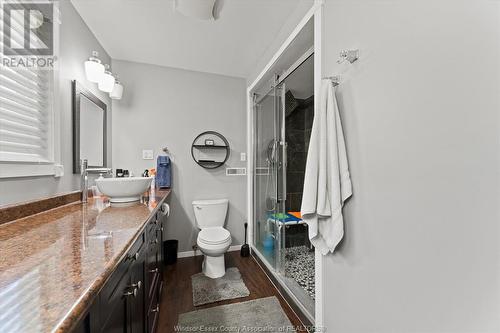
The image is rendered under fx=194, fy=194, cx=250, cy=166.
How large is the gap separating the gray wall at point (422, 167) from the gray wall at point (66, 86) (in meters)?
1.78

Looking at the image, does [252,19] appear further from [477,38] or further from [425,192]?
[425,192]

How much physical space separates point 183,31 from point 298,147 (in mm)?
1987

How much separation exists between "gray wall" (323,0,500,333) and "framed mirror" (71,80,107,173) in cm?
195

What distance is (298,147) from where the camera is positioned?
2893 millimetres

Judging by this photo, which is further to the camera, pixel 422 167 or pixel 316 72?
pixel 316 72

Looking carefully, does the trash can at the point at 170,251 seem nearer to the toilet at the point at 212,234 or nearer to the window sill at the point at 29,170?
the toilet at the point at 212,234

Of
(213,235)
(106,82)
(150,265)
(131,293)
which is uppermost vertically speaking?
(106,82)

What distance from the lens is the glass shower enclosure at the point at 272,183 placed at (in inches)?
77.7

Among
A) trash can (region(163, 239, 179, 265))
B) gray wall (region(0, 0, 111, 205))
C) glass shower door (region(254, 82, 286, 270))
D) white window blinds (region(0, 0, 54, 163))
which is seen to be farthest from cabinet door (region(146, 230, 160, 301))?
glass shower door (region(254, 82, 286, 270))

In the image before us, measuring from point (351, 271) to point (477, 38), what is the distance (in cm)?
103

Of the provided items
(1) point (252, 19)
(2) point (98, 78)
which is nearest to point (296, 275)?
(1) point (252, 19)

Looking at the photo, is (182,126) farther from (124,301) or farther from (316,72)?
(124,301)

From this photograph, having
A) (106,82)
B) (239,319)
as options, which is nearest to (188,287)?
(239,319)

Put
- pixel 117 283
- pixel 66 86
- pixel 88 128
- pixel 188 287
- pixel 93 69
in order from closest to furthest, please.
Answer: pixel 117 283, pixel 66 86, pixel 93 69, pixel 88 128, pixel 188 287
